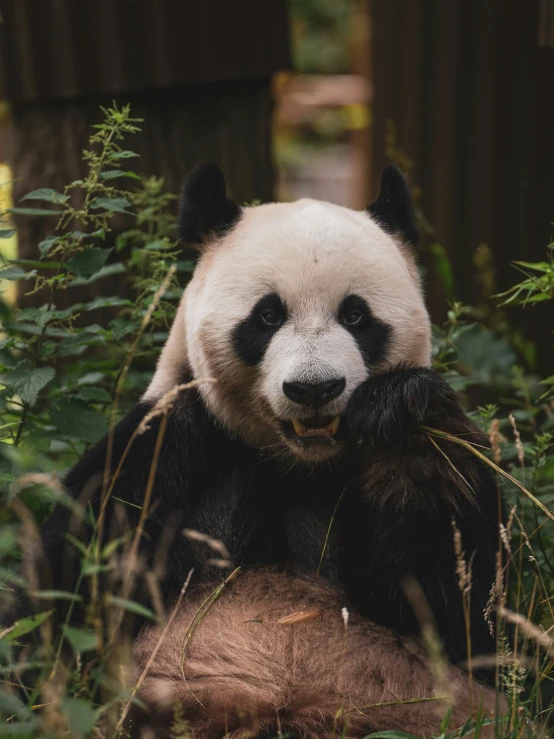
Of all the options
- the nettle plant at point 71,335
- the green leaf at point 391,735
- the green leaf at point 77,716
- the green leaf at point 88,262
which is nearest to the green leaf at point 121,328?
the nettle plant at point 71,335

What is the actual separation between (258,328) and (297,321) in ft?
0.50

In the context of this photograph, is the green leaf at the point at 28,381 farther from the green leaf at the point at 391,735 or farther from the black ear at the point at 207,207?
the green leaf at the point at 391,735

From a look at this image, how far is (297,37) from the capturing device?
17391mm

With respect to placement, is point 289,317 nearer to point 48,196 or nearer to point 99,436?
point 99,436

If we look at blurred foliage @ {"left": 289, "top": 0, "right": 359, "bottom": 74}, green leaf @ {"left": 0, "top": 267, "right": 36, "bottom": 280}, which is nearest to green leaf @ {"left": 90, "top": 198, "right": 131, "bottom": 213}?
green leaf @ {"left": 0, "top": 267, "right": 36, "bottom": 280}

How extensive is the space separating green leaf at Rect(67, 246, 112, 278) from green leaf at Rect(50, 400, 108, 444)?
498mm

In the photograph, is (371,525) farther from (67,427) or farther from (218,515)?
(67,427)

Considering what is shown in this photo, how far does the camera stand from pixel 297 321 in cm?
303

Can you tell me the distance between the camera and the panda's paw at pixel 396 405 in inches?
114

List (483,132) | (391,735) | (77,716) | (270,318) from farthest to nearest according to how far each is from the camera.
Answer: (483,132) < (270,318) < (391,735) < (77,716)

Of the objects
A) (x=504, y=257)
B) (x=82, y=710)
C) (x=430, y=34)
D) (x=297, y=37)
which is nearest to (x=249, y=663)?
(x=82, y=710)

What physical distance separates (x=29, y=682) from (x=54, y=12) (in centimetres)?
345

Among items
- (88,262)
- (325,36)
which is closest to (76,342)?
(88,262)

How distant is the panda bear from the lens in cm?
289
